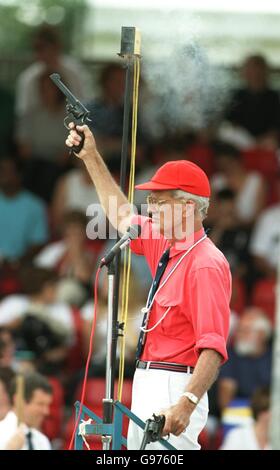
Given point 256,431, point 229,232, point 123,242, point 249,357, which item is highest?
point 229,232

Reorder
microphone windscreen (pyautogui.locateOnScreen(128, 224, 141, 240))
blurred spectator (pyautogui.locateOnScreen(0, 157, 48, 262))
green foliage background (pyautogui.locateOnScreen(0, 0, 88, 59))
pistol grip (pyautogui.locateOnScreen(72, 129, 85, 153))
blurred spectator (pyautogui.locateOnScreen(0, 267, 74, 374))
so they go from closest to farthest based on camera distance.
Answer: microphone windscreen (pyautogui.locateOnScreen(128, 224, 141, 240)) → pistol grip (pyautogui.locateOnScreen(72, 129, 85, 153)) → blurred spectator (pyautogui.locateOnScreen(0, 267, 74, 374)) → blurred spectator (pyautogui.locateOnScreen(0, 157, 48, 262)) → green foliage background (pyautogui.locateOnScreen(0, 0, 88, 59))

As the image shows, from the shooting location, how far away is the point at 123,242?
620cm

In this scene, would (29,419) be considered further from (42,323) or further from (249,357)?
(249,357)

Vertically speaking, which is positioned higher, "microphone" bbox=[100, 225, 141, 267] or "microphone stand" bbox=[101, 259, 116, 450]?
"microphone" bbox=[100, 225, 141, 267]

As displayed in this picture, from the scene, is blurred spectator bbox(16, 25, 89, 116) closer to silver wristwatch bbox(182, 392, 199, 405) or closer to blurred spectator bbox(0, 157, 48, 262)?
blurred spectator bbox(0, 157, 48, 262)

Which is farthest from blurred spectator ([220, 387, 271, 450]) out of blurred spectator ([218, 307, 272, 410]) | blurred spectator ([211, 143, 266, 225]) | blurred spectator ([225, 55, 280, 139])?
blurred spectator ([225, 55, 280, 139])

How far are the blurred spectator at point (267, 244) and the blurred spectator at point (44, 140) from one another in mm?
1988

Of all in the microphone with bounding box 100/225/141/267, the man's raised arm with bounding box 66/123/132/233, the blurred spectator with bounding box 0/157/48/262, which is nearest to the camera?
the microphone with bounding box 100/225/141/267

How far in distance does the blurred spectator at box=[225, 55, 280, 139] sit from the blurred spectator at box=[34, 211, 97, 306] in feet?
6.49

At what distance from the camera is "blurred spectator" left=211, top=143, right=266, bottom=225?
40.5ft

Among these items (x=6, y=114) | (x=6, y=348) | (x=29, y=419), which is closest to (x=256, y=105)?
(x=6, y=114)

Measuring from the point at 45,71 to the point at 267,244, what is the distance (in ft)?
8.67
